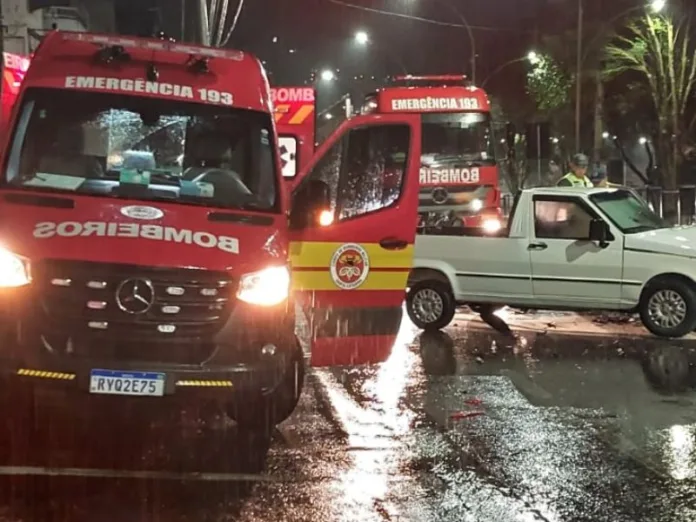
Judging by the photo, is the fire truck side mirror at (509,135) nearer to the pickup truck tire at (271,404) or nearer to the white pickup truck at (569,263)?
the white pickup truck at (569,263)

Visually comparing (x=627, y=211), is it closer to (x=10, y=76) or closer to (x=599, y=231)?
(x=599, y=231)

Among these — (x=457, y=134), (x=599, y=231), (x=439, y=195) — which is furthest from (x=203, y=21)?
(x=599, y=231)

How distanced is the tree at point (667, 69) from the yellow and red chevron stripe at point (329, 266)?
2321 centimetres

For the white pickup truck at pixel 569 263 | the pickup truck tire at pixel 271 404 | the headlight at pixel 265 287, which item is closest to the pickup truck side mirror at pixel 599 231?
the white pickup truck at pixel 569 263

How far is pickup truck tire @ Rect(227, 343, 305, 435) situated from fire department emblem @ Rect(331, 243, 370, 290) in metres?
1.10

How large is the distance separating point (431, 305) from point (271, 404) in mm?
6204

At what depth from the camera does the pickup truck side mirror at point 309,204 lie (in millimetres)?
7195

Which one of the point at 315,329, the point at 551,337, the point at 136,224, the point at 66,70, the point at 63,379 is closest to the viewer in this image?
the point at 63,379

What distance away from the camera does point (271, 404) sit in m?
6.48

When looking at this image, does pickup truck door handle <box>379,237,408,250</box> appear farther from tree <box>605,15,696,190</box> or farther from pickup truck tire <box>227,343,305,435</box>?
tree <box>605,15,696,190</box>

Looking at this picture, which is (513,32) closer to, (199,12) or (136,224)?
(199,12)

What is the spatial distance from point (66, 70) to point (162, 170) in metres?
0.98

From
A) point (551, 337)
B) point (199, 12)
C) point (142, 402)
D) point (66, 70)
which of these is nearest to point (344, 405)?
point (142, 402)

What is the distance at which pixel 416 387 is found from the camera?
29.8 feet
